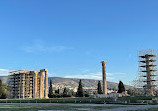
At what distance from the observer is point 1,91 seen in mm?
124188

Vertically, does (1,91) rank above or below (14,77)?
below

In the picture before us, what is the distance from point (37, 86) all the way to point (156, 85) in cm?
7204

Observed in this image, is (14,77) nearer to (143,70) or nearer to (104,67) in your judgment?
(104,67)

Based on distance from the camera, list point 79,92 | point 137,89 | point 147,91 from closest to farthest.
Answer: point 147,91 < point 137,89 < point 79,92

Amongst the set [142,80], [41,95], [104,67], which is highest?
[104,67]

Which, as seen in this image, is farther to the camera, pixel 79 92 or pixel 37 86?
pixel 37 86

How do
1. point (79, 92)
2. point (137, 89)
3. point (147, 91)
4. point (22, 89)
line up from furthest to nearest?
point (22, 89), point (79, 92), point (137, 89), point (147, 91)

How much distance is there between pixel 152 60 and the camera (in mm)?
96812

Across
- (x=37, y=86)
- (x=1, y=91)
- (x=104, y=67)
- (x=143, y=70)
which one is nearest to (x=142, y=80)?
(x=143, y=70)

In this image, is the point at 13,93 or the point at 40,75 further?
the point at 13,93

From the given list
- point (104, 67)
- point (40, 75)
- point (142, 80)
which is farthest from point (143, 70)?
point (40, 75)

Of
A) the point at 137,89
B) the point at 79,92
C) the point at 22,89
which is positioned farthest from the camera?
the point at 22,89

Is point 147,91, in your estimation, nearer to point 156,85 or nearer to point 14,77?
point 156,85

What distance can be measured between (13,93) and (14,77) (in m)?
10.0
